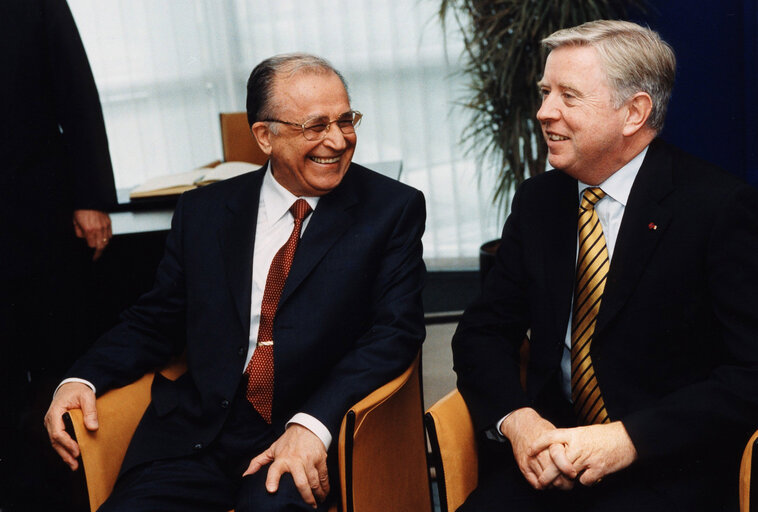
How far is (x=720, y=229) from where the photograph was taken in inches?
59.2

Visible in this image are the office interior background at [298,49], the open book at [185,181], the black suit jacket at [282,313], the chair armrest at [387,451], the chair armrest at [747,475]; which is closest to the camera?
the chair armrest at [747,475]

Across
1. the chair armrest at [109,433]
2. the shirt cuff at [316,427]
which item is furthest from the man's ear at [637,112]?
the chair armrest at [109,433]

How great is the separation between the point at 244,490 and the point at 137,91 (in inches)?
149

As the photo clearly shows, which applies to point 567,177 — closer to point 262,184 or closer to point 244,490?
point 262,184

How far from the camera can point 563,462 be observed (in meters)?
1.45

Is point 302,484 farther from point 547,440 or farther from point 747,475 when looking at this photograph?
point 747,475

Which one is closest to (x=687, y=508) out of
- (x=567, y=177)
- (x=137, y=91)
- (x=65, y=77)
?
(x=567, y=177)

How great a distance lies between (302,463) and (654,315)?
769 millimetres

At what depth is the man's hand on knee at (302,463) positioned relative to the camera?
1.55 metres

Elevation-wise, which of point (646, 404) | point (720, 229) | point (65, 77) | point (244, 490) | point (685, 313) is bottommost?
point (244, 490)

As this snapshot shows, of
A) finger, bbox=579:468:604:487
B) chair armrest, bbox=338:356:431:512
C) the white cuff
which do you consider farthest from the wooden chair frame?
finger, bbox=579:468:604:487

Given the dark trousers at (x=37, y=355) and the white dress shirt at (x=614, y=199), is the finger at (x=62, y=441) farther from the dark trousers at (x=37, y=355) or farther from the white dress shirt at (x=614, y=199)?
the white dress shirt at (x=614, y=199)

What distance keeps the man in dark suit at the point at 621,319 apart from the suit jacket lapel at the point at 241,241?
0.54m

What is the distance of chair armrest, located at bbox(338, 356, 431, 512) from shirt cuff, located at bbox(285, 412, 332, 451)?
77 millimetres
